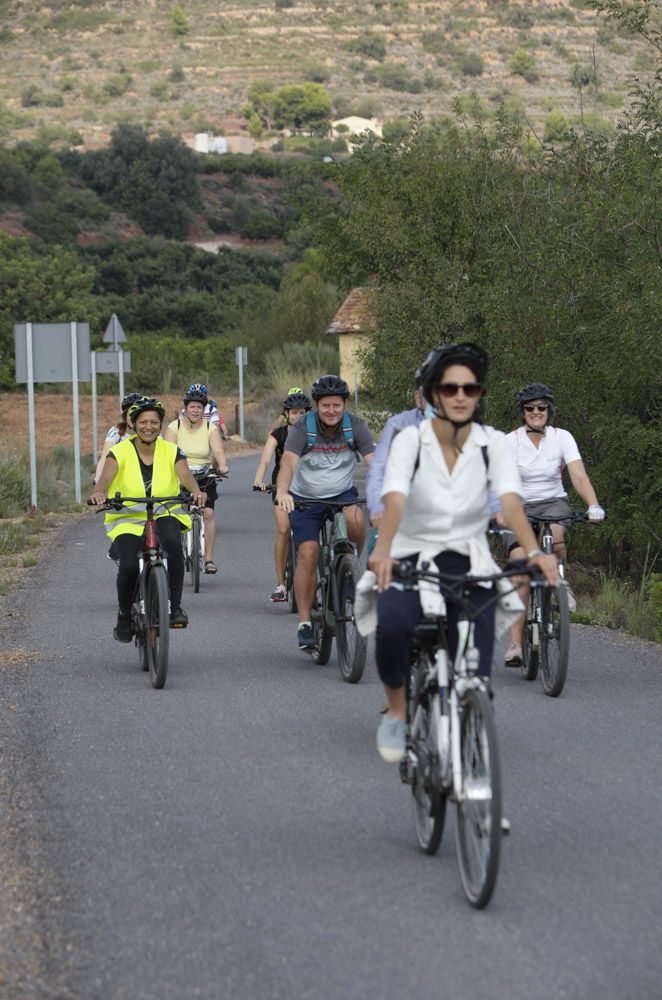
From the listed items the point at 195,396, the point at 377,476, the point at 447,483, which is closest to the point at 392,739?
the point at 447,483

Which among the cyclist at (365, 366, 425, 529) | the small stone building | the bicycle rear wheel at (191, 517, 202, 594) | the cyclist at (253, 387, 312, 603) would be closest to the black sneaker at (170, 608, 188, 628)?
the cyclist at (253, 387, 312, 603)

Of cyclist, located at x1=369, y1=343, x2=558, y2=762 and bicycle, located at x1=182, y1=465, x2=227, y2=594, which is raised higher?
cyclist, located at x1=369, y1=343, x2=558, y2=762

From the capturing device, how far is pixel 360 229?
24.2 meters

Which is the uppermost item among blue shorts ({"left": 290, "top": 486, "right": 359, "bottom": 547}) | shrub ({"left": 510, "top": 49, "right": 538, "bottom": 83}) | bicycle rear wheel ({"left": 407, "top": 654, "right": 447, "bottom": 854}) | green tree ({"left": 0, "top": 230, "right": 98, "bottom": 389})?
shrub ({"left": 510, "top": 49, "right": 538, "bottom": 83})

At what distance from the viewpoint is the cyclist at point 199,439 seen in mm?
16219

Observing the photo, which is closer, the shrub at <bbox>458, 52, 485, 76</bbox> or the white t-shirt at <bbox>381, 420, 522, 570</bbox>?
the white t-shirt at <bbox>381, 420, 522, 570</bbox>

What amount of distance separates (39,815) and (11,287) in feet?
196

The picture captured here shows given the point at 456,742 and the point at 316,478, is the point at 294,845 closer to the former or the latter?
the point at 456,742

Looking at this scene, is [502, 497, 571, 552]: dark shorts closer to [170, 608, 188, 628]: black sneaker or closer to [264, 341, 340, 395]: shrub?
[170, 608, 188, 628]: black sneaker

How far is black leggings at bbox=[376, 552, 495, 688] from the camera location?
21.0 feet

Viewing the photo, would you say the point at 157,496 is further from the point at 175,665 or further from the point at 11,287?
the point at 11,287

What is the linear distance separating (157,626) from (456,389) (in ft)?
15.3

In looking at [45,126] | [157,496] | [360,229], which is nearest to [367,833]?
[157,496]

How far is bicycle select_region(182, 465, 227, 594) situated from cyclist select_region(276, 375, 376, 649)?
14.5ft
